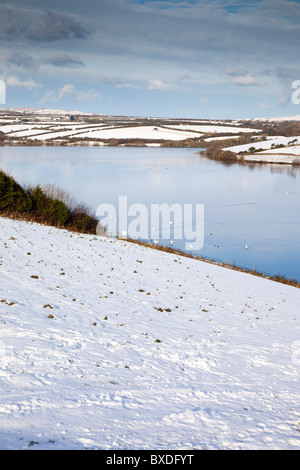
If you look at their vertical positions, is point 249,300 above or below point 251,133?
below

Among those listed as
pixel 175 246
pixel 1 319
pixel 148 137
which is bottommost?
pixel 175 246

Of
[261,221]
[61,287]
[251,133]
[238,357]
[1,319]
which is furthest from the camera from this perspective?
[251,133]

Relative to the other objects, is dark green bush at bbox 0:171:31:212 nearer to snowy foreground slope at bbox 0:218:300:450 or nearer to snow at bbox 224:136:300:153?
snowy foreground slope at bbox 0:218:300:450

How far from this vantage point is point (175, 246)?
33562 mm

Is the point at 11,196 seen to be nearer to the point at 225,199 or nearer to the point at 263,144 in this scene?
the point at 225,199

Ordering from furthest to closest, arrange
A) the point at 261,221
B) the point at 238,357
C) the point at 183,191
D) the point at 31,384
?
the point at 183,191, the point at 261,221, the point at 238,357, the point at 31,384

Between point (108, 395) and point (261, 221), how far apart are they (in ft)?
129
